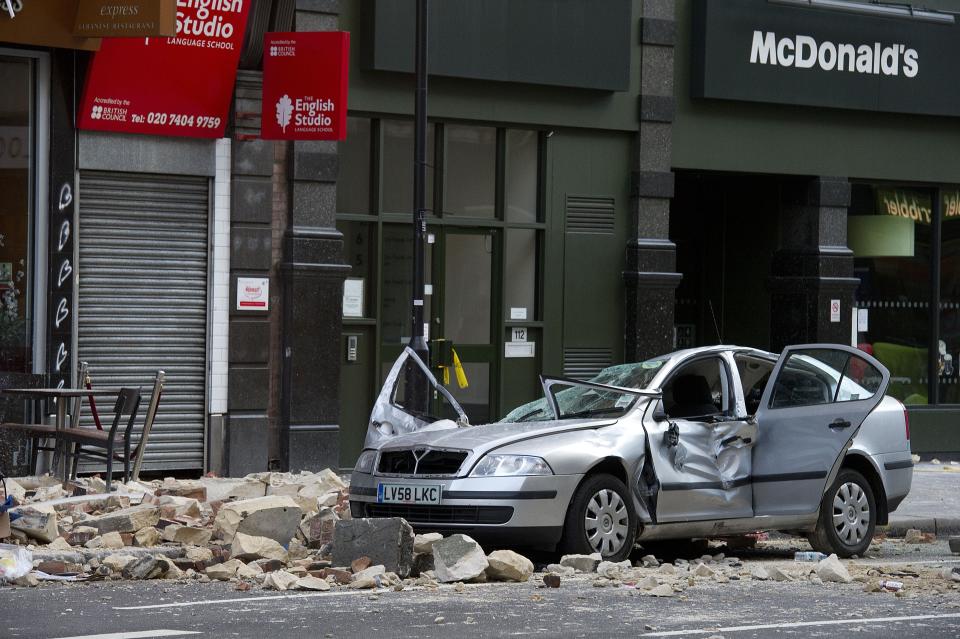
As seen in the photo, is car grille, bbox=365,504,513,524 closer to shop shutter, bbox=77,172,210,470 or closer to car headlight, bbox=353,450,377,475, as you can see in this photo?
car headlight, bbox=353,450,377,475

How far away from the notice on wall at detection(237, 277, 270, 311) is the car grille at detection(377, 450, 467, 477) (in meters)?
5.72

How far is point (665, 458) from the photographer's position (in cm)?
1079

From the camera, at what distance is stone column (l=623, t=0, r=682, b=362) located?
18.2 metres

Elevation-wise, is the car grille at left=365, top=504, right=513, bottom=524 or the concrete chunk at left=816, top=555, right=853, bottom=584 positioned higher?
the car grille at left=365, top=504, right=513, bottom=524

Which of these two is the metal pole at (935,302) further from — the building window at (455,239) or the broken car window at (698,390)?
the broken car window at (698,390)

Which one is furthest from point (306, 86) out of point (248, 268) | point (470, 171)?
point (470, 171)

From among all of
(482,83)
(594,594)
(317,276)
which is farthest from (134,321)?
(594,594)

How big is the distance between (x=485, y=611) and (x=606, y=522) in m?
2.13

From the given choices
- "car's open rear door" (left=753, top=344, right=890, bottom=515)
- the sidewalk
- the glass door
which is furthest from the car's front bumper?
the glass door

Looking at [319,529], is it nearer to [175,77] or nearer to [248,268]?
[248,268]

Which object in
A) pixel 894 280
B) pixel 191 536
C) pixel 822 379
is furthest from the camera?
pixel 894 280

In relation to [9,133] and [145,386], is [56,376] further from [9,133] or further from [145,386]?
[9,133]

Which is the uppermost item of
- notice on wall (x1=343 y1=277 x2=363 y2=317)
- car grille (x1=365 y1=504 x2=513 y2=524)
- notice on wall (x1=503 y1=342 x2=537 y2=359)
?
notice on wall (x1=343 y1=277 x2=363 y2=317)

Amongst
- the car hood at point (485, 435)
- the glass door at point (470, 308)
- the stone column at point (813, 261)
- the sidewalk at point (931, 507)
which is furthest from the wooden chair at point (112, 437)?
the stone column at point (813, 261)
